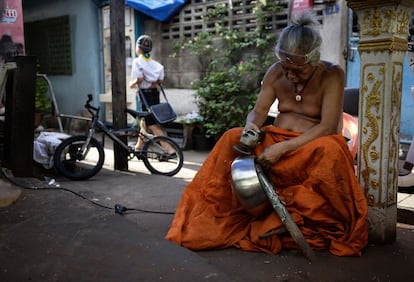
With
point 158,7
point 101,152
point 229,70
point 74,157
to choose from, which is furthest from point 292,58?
point 158,7

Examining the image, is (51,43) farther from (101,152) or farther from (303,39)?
(303,39)

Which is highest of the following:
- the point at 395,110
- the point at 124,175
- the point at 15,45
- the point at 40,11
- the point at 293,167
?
the point at 40,11

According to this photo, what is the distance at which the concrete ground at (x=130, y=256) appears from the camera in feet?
7.95

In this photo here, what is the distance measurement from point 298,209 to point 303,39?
3.38ft

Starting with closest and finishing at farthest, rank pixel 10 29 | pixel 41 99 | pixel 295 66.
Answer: pixel 295 66 < pixel 10 29 < pixel 41 99

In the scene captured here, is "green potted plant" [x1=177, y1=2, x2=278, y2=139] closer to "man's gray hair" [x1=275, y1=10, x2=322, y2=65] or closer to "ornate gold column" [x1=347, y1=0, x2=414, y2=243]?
"man's gray hair" [x1=275, y1=10, x2=322, y2=65]

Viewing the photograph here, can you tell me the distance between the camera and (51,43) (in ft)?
37.1

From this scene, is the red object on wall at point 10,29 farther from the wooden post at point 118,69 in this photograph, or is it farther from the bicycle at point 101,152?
the wooden post at point 118,69

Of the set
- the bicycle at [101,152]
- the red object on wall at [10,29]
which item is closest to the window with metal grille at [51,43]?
the red object on wall at [10,29]

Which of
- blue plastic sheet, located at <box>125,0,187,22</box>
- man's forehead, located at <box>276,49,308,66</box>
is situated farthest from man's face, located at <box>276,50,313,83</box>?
blue plastic sheet, located at <box>125,0,187,22</box>

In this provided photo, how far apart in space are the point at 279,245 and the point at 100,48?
843cm

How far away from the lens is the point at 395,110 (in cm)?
282

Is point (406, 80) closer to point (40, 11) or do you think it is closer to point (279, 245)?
point (279, 245)

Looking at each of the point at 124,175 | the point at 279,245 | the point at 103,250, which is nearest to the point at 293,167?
the point at 279,245
